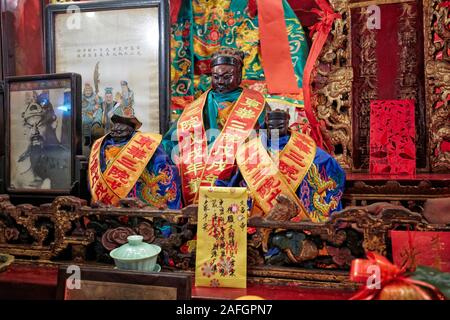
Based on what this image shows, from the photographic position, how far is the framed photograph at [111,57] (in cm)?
247

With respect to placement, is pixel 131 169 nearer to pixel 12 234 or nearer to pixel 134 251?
pixel 12 234

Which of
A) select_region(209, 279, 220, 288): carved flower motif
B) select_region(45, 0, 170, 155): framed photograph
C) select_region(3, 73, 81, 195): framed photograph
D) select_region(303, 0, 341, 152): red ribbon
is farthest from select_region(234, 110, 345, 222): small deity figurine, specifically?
select_region(303, 0, 341, 152): red ribbon

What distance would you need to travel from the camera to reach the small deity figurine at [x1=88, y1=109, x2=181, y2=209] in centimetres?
182

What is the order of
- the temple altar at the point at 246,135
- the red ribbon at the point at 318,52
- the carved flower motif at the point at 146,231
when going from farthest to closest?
the red ribbon at the point at 318,52 → the carved flower motif at the point at 146,231 → the temple altar at the point at 246,135

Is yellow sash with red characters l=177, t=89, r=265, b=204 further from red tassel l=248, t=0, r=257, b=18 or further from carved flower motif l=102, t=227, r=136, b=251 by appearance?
red tassel l=248, t=0, r=257, b=18

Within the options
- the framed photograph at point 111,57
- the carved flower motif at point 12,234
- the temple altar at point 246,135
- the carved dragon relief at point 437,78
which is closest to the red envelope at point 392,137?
the temple altar at point 246,135

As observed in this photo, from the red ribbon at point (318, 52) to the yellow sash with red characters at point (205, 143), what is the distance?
793 mm

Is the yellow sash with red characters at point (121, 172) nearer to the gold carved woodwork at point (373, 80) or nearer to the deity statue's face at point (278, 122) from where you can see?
the deity statue's face at point (278, 122)

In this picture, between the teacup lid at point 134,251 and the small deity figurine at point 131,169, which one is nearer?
the teacup lid at point 134,251

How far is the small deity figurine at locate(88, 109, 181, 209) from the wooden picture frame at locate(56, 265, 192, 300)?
0.71 m

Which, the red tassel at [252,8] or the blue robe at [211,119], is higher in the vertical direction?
the red tassel at [252,8]

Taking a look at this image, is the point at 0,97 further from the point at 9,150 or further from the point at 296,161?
the point at 296,161
